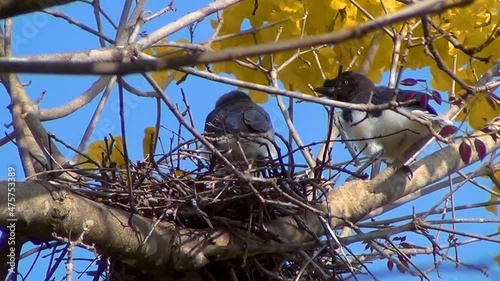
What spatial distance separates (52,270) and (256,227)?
34.3 inches

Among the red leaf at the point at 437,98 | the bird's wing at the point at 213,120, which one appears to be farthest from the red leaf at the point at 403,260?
the bird's wing at the point at 213,120

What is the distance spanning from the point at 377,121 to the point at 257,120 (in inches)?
30.9

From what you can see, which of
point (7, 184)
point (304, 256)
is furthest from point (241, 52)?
point (304, 256)

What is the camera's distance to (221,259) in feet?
10.3

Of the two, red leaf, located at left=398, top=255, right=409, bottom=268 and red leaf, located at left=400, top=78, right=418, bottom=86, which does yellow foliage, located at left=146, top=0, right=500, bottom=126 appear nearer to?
red leaf, located at left=400, top=78, right=418, bottom=86

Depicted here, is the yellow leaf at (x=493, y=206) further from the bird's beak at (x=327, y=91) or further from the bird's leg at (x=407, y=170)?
the bird's beak at (x=327, y=91)

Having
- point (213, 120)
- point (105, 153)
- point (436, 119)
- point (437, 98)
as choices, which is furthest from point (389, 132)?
point (105, 153)

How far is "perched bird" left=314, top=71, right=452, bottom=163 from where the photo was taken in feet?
12.8

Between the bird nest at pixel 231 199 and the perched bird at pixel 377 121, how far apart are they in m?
0.55

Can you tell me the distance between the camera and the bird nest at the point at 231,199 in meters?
3.11

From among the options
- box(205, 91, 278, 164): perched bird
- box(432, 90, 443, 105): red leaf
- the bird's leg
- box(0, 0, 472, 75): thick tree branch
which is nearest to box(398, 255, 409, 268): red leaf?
the bird's leg

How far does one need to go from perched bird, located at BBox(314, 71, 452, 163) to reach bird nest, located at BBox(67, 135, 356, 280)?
21.6 inches

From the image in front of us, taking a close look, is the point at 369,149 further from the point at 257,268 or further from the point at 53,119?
the point at 53,119

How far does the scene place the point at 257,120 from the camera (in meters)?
4.58
